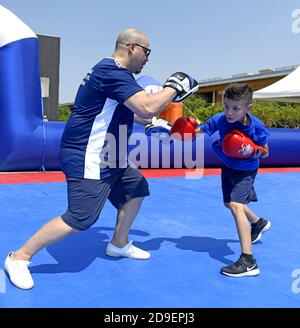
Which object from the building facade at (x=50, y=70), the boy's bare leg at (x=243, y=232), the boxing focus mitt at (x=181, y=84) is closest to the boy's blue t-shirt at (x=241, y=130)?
the boy's bare leg at (x=243, y=232)

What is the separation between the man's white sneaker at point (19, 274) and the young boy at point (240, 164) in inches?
47.1

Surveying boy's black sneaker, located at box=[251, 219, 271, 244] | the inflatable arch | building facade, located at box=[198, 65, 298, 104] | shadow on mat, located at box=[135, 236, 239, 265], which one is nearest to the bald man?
shadow on mat, located at box=[135, 236, 239, 265]

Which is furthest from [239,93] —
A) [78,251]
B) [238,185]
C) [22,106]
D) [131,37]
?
[22,106]

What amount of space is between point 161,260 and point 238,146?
95 cm

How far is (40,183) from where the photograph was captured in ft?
19.7

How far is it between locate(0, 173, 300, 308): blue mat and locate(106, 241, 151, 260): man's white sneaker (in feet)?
0.18

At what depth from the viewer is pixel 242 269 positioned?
272 centimetres

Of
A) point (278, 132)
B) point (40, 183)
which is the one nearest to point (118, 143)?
point (40, 183)

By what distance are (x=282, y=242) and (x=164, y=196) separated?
2114 millimetres

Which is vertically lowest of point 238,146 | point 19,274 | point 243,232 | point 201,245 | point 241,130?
point 201,245

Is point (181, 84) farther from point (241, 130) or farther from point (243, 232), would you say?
point (243, 232)

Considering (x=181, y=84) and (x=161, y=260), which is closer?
(x=181, y=84)

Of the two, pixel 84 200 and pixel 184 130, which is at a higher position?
pixel 184 130
